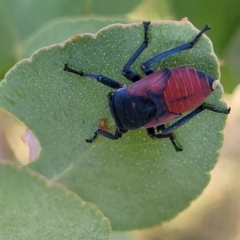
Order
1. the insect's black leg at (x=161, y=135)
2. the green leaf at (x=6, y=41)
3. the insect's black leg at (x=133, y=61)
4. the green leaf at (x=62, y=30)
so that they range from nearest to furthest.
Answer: the insect's black leg at (x=133, y=61) < the insect's black leg at (x=161, y=135) < the green leaf at (x=62, y=30) < the green leaf at (x=6, y=41)

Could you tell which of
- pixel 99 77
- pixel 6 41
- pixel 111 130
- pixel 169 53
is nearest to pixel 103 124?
pixel 111 130

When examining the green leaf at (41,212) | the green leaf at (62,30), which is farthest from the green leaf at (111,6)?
the green leaf at (41,212)

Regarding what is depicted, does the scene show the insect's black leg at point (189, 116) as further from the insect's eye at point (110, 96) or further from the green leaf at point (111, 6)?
the green leaf at point (111, 6)

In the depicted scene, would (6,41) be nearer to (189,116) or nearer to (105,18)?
(105,18)

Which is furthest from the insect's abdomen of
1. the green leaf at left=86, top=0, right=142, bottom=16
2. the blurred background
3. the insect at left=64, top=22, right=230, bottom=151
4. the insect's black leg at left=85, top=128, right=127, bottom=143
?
the green leaf at left=86, top=0, right=142, bottom=16

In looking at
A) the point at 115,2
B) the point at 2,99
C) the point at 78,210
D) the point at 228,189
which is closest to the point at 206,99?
the point at 78,210

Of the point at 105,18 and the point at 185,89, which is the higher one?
the point at 105,18

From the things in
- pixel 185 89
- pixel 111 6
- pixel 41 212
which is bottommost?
pixel 41 212

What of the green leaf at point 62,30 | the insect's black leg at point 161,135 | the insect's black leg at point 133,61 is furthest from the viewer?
the green leaf at point 62,30
